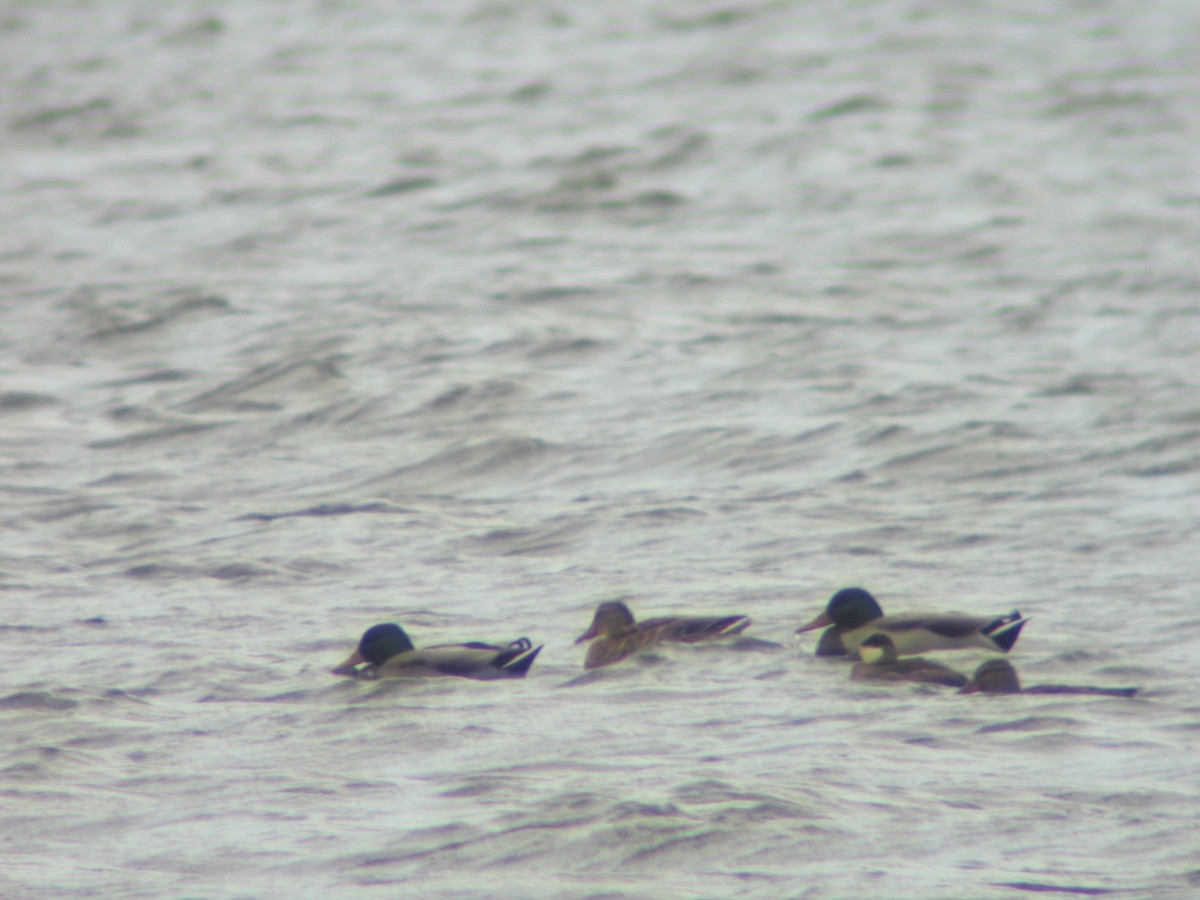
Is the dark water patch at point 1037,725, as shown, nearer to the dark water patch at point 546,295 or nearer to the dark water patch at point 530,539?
the dark water patch at point 530,539

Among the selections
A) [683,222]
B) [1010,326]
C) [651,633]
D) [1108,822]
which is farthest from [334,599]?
[683,222]

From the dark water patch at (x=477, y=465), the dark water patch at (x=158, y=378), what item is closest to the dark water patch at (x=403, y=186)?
the dark water patch at (x=158, y=378)

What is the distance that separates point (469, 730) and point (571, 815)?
4.13ft

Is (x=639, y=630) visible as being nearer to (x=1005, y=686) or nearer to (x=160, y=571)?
(x=1005, y=686)

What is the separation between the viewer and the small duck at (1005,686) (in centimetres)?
845

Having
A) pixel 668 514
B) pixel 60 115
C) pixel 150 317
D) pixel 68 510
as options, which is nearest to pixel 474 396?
pixel 668 514

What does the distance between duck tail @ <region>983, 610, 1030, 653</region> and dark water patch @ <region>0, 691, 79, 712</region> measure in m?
4.12

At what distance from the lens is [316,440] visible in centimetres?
1409

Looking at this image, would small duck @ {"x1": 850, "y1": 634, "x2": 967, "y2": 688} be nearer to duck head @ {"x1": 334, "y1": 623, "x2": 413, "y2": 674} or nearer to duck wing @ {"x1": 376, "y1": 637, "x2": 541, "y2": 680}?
duck wing @ {"x1": 376, "y1": 637, "x2": 541, "y2": 680}

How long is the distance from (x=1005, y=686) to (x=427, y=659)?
2.62 m

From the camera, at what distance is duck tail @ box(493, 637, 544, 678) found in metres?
8.96

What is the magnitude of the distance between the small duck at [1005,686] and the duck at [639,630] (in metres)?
1.28

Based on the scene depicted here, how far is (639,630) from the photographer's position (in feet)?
30.0

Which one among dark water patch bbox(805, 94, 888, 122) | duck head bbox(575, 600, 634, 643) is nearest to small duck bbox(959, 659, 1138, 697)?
duck head bbox(575, 600, 634, 643)
